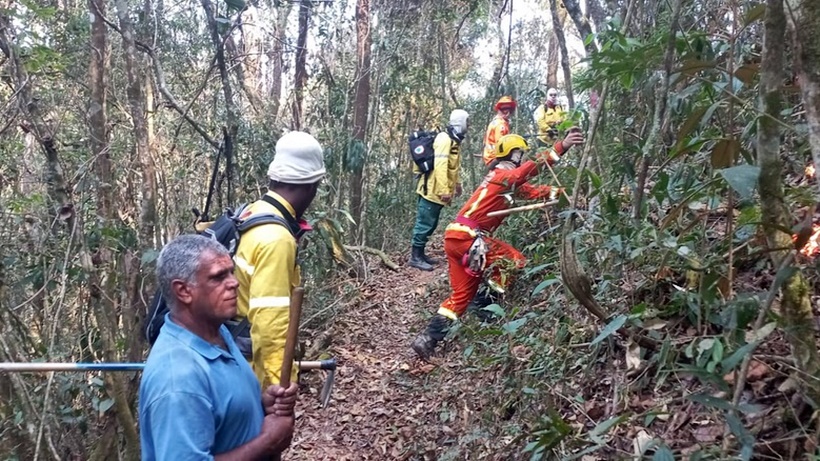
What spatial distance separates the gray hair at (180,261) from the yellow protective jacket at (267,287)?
1.90 ft

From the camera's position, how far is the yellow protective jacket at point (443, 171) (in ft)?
27.1

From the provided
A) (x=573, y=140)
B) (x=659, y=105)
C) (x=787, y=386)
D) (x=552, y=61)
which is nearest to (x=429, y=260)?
(x=573, y=140)

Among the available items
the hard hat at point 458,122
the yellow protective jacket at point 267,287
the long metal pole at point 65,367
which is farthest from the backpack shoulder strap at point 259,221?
the hard hat at point 458,122

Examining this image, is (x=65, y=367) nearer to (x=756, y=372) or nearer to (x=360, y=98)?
(x=756, y=372)

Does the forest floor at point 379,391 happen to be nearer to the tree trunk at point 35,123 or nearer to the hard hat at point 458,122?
the hard hat at point 458,122

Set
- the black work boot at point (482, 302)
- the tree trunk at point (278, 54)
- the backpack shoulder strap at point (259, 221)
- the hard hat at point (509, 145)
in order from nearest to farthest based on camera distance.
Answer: the backpack shoulder strap at point (259, 221)
the hard hat at point (509, 145)
the black work boot at point (482, 302)
the tree trunk at point (278, 54)

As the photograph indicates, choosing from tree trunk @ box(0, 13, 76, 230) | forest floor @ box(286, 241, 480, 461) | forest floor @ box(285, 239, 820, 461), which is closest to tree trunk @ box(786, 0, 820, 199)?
forest floor @ box(285, 239, 820, 461)

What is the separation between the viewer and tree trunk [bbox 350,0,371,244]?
9.54 metres

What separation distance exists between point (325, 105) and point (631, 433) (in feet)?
24.4

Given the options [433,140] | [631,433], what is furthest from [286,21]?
[631,433]

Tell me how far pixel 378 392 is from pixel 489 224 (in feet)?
6.10

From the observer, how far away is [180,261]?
7.55 ft

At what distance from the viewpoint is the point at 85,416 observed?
204 inches

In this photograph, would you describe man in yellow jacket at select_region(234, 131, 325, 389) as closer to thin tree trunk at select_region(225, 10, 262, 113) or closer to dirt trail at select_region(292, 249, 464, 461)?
dirt trail at select_region(292, 249, 464, 461)
